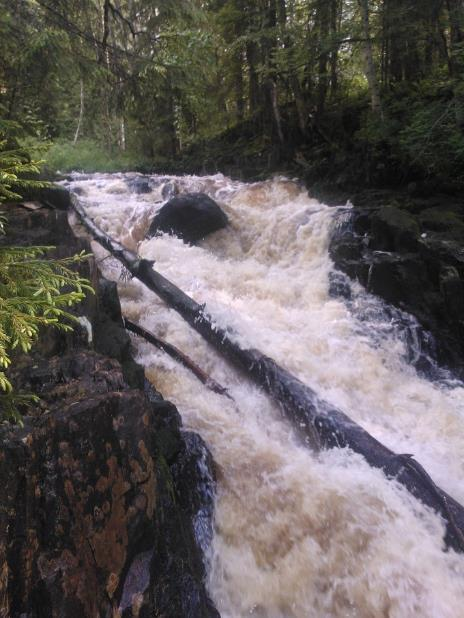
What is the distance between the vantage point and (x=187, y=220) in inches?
433

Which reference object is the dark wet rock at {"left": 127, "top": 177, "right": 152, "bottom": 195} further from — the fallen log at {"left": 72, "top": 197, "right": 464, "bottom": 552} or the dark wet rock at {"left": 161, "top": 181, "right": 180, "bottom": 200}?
the fallen log at {"left": 72, "top": 197, "right": 464, "bottom": 552}

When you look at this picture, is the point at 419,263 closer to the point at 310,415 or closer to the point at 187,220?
the point at 310,415

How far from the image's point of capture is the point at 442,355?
741 cm

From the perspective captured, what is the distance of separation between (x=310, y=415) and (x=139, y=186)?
11.5 metres

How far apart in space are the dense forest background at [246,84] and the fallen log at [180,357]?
115 inches

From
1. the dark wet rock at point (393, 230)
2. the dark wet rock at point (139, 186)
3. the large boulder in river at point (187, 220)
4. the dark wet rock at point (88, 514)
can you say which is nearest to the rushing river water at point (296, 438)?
the large boulder in river at point (187, 220)

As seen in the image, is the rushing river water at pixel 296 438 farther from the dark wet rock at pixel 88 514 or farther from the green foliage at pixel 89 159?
the green foliage at pixel 89 159

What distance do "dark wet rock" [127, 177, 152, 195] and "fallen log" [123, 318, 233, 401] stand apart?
8.67 metres

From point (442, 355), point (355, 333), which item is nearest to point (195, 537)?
point (355, 333)

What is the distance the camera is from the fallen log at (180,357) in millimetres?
5375

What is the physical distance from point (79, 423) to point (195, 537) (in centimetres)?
193

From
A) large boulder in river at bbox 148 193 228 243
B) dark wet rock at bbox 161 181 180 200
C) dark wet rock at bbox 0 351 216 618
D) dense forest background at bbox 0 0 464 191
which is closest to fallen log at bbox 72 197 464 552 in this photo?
dark wet rock at bbox 0 351 216 618

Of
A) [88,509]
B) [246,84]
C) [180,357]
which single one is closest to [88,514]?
[88,509]

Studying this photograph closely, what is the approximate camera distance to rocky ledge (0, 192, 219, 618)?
2.23 meters
